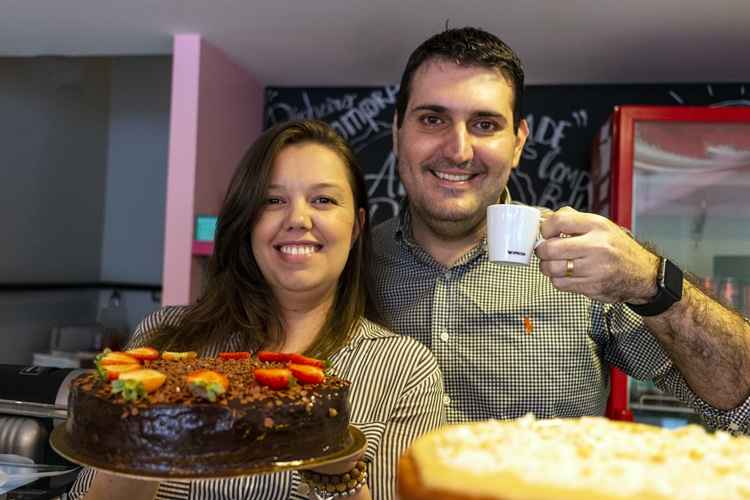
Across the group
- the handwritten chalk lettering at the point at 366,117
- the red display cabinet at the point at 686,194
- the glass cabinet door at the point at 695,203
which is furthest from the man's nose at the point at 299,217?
the handwritten chalk lettering at the point at 366,117

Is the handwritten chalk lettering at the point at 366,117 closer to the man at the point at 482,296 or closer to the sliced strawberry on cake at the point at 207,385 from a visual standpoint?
the man at the point at 482,296

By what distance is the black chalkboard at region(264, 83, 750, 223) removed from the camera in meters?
4.23

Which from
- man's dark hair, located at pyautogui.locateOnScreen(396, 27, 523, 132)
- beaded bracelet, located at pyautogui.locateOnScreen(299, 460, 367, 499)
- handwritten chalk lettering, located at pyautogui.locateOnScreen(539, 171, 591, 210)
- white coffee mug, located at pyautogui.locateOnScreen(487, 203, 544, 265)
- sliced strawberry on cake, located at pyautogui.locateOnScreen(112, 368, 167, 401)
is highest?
man's dark hair, located at pyautogui.locateOnScreen(396, 27, 523, 132)

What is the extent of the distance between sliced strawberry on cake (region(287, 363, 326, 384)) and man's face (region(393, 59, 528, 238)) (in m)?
0.84

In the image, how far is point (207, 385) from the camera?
1191 mm

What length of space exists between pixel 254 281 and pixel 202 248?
1.66m

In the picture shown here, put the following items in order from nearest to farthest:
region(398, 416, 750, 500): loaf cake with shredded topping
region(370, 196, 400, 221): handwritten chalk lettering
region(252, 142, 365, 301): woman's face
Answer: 1. region(398, 416, 750, 500): loaf cake with shredded topping
2. region(252, 142, 365, 301): woman's face
3. region(370, 196, 400, 221): handwritten chalk lettering

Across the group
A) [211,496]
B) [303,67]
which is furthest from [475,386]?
[303,67]

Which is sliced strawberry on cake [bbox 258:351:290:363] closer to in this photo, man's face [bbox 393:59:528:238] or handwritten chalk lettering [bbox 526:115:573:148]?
man's face [bbox 393:59:528:238]

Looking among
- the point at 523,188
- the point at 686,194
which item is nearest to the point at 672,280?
the point at 686,194

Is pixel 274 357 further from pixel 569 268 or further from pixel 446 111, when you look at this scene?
pixel 446 111

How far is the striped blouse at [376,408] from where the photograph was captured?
1.53 metres

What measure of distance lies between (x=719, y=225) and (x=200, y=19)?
2934mm

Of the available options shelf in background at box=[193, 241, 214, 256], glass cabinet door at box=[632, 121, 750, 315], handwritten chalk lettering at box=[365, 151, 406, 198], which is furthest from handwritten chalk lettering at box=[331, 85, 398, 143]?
glass cabinet door at box=[632, 121, 750, 315]
